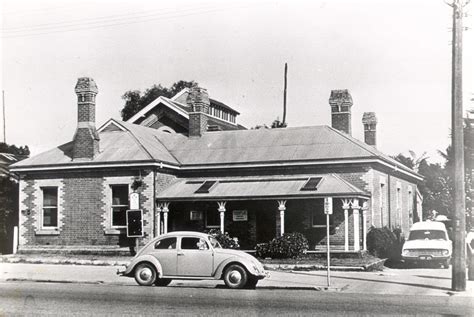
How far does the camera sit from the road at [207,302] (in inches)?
507

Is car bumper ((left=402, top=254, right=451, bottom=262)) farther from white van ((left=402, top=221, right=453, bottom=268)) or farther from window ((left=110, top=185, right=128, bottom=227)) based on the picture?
window ((left=110, top=185, right=128, bottom=227))

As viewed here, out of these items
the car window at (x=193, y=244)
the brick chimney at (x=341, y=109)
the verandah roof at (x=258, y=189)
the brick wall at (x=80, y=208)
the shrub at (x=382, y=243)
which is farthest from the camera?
the brick chimney at (x=341, y=109)

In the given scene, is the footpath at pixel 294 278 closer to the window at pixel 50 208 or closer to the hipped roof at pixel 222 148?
the window at pixel 50 208

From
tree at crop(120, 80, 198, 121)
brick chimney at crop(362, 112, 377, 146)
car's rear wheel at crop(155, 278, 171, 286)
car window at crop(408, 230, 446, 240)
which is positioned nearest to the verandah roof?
car window at crop(408, 230, 446, 240)

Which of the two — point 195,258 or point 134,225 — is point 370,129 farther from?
point 195,258

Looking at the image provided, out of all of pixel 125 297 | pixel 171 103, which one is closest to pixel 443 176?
pixel 171 103

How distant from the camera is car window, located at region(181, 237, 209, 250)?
1817cm

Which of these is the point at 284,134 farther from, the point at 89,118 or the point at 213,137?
the point at 89,118

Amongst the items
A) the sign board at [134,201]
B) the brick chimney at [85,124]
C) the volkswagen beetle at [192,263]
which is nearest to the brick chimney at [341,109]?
the sign board at [134,201]

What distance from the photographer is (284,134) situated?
33.4 m

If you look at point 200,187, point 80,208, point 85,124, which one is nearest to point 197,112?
point 200,187

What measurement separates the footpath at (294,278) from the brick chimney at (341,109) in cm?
963

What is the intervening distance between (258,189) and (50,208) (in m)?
9.25

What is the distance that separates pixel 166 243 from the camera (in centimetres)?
1848
